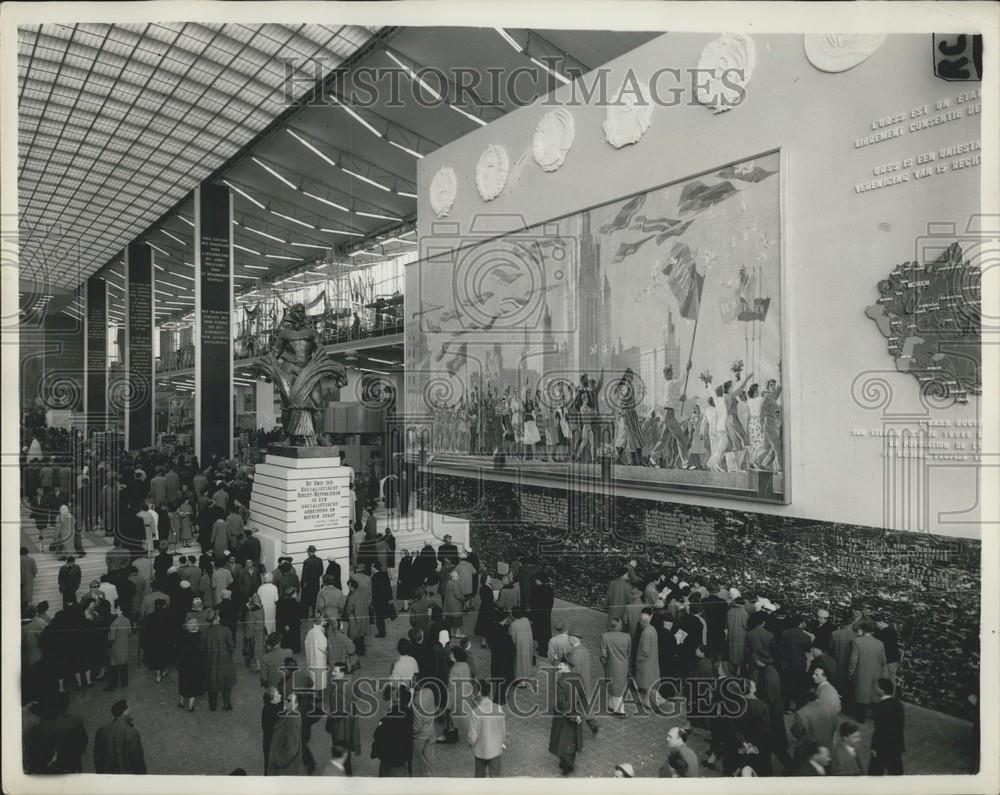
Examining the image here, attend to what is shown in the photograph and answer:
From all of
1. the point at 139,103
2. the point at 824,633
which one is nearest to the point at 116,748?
the point at 824,633

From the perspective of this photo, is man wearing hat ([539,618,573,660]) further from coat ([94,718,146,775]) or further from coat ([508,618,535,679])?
coat ([94,718,146,775])

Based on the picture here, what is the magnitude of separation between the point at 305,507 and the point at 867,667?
28.5ft

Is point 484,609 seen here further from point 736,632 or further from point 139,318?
point 139,318

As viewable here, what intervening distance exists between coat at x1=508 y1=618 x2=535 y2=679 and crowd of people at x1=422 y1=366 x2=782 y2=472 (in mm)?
3707

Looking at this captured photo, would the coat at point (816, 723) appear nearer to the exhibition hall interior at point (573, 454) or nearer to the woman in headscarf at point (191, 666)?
the exhibition hall interior at point (573, 454)

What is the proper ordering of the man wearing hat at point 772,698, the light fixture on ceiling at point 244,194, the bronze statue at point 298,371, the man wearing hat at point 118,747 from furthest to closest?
the light fixture on ceiling at point 244,194 < the bronze statue at point 298,371 < the man wearing hat at point 772,698 < the man wearing hat at point 118,747

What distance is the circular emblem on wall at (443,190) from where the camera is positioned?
46.1 feet

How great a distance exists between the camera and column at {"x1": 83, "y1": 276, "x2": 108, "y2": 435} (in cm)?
2274

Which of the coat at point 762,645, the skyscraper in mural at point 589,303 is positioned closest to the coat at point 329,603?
the coat at point 762,645

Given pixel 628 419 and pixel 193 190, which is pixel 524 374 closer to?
pixel 628 419

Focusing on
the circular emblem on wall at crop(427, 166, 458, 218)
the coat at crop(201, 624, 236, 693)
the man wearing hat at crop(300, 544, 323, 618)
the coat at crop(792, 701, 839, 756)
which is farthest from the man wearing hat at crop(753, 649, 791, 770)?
the circular emblem on wall at crop(427, 166, 458, 218)

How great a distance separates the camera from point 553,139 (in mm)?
11781

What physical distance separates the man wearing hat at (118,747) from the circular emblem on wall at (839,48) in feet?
32.4

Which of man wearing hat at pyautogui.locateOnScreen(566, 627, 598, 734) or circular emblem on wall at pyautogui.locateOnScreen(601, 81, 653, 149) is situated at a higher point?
circular emblem on wall at pyautogui.locateOnScreen(601, 81, 653, 149)
